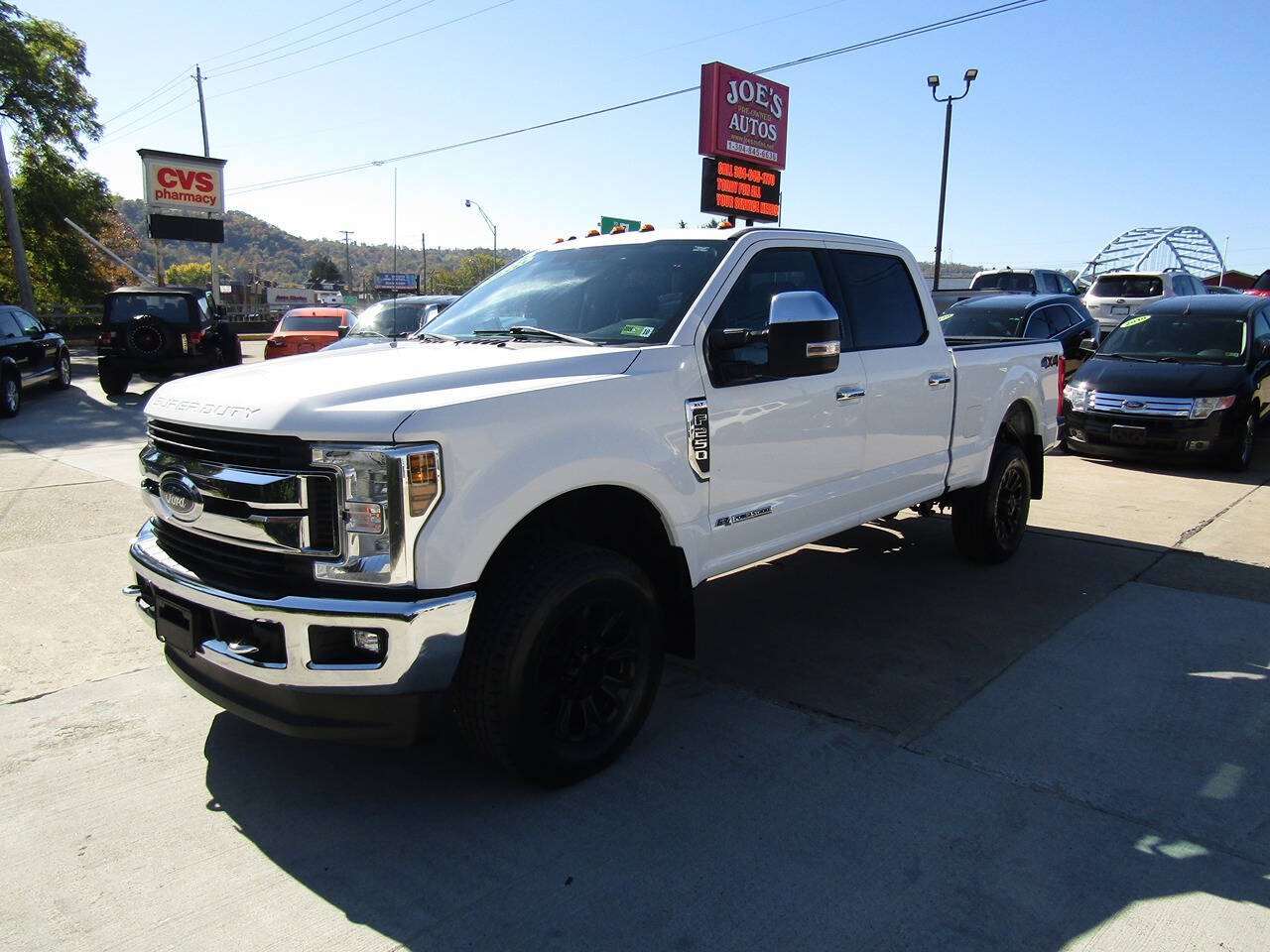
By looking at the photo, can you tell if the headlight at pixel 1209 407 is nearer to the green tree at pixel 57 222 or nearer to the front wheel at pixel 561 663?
the front wheel at pixel 561 663

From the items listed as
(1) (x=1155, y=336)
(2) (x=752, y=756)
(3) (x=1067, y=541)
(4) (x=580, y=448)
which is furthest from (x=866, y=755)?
(1) (x=1155, y=336)

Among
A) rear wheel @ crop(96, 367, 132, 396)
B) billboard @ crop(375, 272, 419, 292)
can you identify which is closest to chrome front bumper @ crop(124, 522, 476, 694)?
billboard @ crop(375, 272, 419, 292)

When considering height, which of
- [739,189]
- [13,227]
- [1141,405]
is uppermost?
[739,189]

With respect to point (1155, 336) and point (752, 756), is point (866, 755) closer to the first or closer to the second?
point (752, 756)

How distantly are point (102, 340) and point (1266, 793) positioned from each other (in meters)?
17.1

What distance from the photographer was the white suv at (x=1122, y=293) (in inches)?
A: 720

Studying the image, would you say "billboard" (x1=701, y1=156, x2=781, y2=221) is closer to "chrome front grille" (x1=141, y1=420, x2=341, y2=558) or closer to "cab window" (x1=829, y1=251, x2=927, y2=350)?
"cab window" (x1=829, y1=251, x2=927, y2=350)

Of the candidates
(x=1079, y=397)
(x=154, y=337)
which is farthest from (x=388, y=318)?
(x=1079, y=397)

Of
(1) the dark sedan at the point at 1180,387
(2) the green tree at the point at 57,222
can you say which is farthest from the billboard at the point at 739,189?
(2) the green tree at the point at 57,222

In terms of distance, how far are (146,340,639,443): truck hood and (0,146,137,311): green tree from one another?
34.3 m

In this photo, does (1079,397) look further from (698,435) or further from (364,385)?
(364,385)

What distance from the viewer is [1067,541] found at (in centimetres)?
673

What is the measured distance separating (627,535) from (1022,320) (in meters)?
9.31

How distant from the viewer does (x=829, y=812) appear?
3080 millimetres
